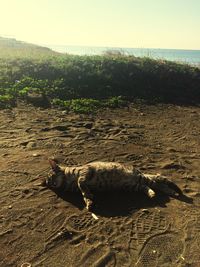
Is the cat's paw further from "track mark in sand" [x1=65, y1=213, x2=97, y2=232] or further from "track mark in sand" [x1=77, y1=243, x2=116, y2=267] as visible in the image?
"track mark in sand" [x1=77, y1=243, x2=116, y2=267]

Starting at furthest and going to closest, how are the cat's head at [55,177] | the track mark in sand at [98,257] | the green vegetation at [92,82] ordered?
1. the green vegetation at [92,82]
2. the cat's head at [55,177]
3. the track mark in sand at [98,257]

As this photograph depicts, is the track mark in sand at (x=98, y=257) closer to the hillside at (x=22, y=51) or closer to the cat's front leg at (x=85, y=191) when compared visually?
the cat's front leg at (x=85, y=191)

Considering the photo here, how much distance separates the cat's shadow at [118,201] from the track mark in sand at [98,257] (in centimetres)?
84

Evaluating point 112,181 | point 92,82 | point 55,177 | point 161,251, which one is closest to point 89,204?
point 112,181

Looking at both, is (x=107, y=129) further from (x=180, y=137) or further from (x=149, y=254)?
(x=149, y=254)

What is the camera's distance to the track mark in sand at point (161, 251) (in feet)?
14.8

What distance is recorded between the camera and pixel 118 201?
5957 millimetres

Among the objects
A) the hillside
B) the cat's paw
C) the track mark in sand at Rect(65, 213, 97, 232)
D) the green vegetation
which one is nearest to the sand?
the track mark in sand at Rect(65, 213, 97, 232)

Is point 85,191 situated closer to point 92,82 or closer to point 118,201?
point 118,201

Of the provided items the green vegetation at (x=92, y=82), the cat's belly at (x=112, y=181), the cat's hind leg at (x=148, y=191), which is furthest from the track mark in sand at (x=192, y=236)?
the green vegetation at (x=92, y=82)

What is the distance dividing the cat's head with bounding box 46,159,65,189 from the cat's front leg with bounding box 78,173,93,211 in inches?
14.3

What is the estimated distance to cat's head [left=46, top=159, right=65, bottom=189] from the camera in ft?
20.4

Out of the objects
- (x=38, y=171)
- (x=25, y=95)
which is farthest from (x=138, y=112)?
(x=38, y=171)

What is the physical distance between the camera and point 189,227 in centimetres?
525
